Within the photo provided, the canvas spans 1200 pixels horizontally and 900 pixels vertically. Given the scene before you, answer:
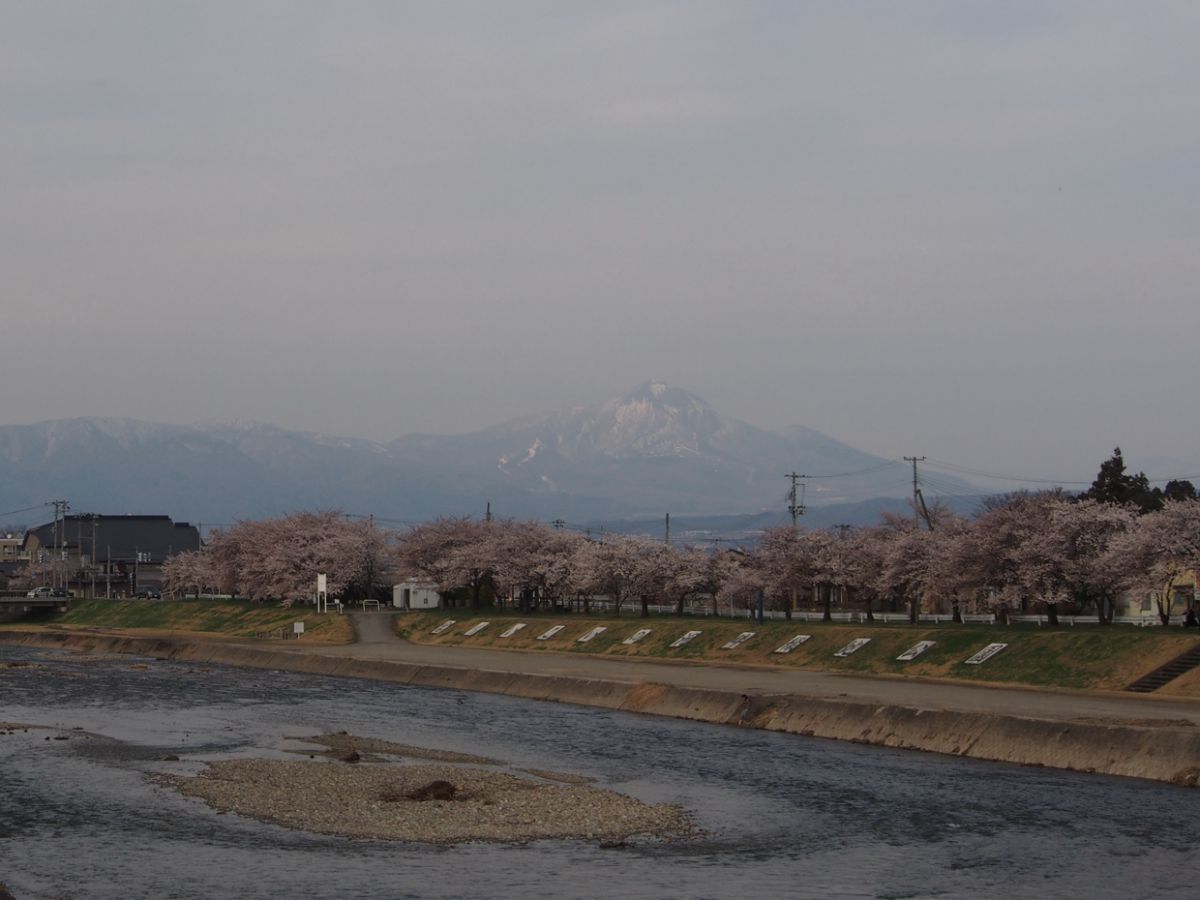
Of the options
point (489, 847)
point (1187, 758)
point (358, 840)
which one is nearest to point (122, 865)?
point (358, 840)

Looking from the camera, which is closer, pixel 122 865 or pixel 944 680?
pixel 122 865

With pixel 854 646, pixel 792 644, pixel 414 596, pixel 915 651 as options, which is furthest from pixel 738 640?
pixel 414 596

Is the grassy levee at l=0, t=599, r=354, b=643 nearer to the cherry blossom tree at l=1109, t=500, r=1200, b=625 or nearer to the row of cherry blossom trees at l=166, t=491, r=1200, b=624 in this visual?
the row of cherry blossom trees at l=166, t=491, r=1200, b=624

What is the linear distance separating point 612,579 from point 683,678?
130 ft

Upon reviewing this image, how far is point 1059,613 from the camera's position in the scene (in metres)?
90.8

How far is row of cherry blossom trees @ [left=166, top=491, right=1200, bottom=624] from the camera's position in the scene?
75.1 metres

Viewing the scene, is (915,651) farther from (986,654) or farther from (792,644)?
(792,644)

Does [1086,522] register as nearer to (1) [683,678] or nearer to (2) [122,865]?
(1) [683,678]

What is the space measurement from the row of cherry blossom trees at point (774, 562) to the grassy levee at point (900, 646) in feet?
13.3

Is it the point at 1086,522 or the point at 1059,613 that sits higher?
the point at 1086,522

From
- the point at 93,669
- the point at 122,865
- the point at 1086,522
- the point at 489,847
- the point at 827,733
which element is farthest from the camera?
the point at 93,669

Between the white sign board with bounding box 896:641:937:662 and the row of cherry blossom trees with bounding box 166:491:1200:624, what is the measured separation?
9.77 meters

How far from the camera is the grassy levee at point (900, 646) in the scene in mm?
59531

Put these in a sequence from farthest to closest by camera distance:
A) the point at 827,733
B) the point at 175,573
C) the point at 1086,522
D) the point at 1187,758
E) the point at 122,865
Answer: the point at 175,573
the point at 1086,522
the point at 827,733
the point at 1187,758
the point at 122,865
